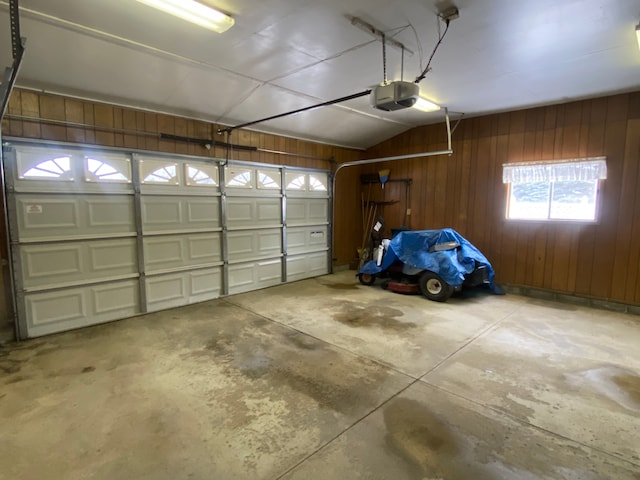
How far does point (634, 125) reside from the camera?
444 cm

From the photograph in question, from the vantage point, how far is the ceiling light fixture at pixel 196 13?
8.08 ft

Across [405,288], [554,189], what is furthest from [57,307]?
[554,189]

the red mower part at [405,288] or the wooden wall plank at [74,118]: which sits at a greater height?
the wooden wall plank at [74,118]

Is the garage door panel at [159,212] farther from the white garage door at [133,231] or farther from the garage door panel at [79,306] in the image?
the garage door panel at [79,306]

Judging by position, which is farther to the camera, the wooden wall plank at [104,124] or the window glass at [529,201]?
the window glass at [529,201]

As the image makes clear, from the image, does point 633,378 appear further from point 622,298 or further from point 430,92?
point 430,92

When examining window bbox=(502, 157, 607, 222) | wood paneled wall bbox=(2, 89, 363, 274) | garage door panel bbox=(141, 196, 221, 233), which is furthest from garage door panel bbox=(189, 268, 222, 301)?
window bbox=(502, 157, 607, 222)

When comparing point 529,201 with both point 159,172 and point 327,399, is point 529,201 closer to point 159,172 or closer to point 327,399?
point 327,399

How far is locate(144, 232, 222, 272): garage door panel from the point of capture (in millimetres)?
4516

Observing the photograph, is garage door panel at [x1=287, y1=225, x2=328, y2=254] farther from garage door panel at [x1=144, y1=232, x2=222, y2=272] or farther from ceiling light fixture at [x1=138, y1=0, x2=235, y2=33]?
ceiling light fixture at [x1=138, y1=0, x2=235, y2=33]

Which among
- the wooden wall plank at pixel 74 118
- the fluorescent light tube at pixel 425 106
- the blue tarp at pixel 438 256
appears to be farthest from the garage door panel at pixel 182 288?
the fluorescent light tube at pixel 425 106

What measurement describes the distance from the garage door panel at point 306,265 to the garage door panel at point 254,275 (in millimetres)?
257

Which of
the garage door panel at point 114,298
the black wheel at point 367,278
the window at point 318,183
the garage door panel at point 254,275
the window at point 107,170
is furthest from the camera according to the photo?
the window at point 318,183

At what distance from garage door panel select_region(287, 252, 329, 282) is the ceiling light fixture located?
163 inches
